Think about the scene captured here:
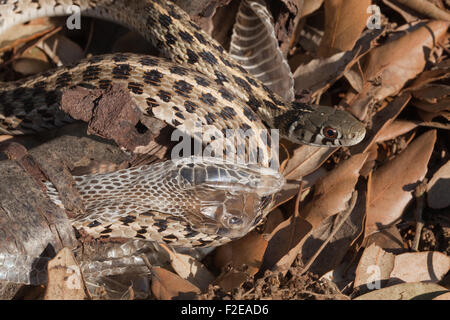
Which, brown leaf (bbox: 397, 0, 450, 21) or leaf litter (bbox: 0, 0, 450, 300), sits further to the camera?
brown leaf (bbox: 397, 0, 450, 21)

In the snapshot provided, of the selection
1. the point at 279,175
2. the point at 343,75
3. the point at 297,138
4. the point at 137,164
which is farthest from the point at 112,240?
the point at 343,75

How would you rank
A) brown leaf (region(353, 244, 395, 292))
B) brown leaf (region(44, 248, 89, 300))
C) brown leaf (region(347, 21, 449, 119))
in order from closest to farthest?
brown leaf (region(44, 248, 89, 300))
brown leaf (region(353, 244, 395, 292))
brown leaf (region(347, 21, 449, 119))

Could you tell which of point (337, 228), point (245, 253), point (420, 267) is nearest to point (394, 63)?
point (337, 228)

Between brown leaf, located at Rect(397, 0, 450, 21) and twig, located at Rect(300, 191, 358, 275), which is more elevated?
brown leaf, located at Rect(397, 0, 450, 21)

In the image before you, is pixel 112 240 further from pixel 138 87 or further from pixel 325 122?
pixel 325 122

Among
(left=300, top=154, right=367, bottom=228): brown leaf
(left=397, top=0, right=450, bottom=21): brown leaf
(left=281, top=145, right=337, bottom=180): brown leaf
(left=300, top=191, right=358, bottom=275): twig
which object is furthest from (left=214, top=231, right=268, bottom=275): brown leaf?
(left=397, top=0, right=450, bottom=21): brown leaf

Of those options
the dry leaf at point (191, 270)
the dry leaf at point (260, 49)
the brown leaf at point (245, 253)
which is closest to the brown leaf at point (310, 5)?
the dry leaf at point (260, 49)

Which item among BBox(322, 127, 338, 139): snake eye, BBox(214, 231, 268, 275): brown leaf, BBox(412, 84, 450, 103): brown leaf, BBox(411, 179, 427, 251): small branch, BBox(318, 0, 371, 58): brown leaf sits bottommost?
BBox(214, 231, 268, 275): brown leaf

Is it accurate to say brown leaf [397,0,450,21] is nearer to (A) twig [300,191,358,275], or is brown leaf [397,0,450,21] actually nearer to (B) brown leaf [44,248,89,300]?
(A) twig [300,191,358,275]
